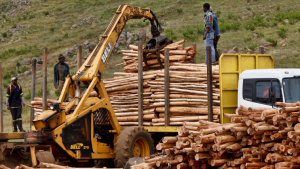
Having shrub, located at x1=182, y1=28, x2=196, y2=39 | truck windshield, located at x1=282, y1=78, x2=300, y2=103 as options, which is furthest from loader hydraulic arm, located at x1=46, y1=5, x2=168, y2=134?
shrub, located at x1=182, y1=28, x2=196, y2=39

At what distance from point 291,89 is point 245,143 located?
3.03 meters

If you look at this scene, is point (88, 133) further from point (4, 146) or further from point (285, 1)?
point (285, 1)

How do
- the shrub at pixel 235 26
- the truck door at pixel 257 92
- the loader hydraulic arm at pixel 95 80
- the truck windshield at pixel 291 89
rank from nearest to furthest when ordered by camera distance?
1. the truck windshield at pixel 291 89
2. the truck door at pixel 257 92
3. the loader hydraulic arm at pixel 95 80
4. the shrub at pixel 235 26

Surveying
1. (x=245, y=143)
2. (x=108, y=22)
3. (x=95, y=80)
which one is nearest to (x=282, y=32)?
(x=108, y=22)

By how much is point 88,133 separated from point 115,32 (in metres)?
3.25

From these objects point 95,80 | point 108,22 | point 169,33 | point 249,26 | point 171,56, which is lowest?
point 95,80

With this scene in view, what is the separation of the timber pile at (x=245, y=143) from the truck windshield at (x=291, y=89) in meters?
2.51

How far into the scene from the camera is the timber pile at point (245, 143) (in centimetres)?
553

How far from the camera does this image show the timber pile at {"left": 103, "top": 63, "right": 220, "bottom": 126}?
32.0 ft

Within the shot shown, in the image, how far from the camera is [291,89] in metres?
8.49

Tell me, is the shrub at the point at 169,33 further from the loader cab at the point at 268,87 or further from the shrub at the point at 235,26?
the loader cab at the point at 268,87

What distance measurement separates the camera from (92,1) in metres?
47.2

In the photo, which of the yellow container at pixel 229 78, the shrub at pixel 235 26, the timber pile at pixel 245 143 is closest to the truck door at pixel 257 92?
the yellow container at pixel 229 78

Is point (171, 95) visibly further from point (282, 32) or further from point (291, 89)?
point (282, 32)
